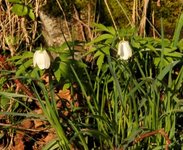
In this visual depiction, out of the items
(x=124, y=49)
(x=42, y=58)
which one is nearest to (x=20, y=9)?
(x=42, y=58)

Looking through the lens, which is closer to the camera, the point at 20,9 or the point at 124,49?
the point at 124,49

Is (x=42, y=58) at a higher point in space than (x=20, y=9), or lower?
lower

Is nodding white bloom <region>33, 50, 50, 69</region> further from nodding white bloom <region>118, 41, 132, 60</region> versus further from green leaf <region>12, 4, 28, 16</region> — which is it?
green leaf <region>12, 4, 28, 16</region>

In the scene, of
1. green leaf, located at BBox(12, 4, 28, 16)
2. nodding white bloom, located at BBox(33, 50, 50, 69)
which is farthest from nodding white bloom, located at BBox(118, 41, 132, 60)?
green leaf, located at BBox(12, 4, 28, 16)

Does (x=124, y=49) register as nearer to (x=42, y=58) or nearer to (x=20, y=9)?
(x=42, y=58)

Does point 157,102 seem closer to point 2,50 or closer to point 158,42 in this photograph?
point 158,42

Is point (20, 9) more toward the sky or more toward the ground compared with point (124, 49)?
more toward the sky

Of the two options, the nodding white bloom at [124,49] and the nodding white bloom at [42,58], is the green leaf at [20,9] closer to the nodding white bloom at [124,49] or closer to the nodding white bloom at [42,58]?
the nodding white bloom at [42,58]

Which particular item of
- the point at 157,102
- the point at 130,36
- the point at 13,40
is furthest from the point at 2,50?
the point at 157,102

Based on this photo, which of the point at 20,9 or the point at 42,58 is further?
the point at 20,9
